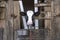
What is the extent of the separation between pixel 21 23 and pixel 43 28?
0.83 m

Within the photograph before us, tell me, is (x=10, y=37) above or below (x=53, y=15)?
below

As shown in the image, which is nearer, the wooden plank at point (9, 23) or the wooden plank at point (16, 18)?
the wooden plank at point (9, 23)

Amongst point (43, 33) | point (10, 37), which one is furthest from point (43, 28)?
point (10, 37)

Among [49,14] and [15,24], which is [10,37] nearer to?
[15,24]

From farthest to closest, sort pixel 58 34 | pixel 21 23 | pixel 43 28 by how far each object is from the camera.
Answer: pixel 21 23, pixel 43 28, pixel 58 34

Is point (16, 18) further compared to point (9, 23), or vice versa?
point (16, 18)

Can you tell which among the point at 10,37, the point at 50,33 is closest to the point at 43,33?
the point at 50,33

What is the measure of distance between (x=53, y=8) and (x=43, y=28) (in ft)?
3.14

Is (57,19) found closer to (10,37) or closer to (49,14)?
(49,14)

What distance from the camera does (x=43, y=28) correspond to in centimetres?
878

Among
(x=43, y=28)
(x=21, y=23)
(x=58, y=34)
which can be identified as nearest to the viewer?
(x=58, y=34)

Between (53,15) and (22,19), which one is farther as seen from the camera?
(22,19)

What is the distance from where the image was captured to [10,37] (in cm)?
820

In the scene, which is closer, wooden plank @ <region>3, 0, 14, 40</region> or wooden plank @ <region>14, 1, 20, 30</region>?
wooden plank @ <region>3, 0, 14, 40</region>
